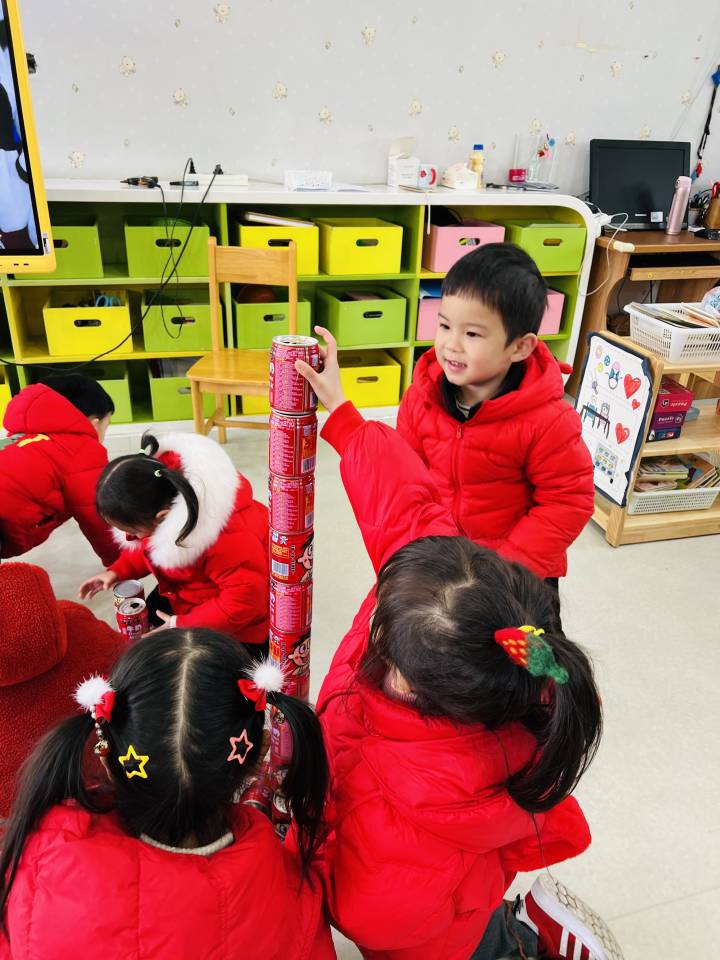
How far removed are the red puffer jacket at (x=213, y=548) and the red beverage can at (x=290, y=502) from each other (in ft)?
1.09

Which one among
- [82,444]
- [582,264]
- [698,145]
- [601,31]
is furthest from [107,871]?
[698,145]

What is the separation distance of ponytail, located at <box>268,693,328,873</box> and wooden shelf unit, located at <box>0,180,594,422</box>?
240 centimetres

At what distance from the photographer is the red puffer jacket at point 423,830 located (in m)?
0.74

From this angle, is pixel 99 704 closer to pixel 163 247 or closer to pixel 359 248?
pixel 163 247

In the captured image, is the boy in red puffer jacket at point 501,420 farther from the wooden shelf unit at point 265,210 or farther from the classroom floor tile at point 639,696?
the wooden shelf unit at point 265,210

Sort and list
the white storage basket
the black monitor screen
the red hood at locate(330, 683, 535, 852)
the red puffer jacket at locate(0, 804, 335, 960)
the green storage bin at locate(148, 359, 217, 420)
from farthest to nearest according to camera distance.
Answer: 1. the green storage bin at locate(148, 359, 217, 420)
2. the white storage basket
3. the black monitor screen
4. the red hood at locate(330, 683, 535, 852)
5. the red puffer jacket at locate(0, 804, 335, 960)

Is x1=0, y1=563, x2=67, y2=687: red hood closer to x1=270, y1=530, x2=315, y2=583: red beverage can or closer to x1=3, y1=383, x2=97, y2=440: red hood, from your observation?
x1=270, y1=530, x2=315, y2=583: red beverage can

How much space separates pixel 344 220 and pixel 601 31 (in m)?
1.60

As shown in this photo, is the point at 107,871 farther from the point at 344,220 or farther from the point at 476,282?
the point at 344,220

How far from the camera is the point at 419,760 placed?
75 cm

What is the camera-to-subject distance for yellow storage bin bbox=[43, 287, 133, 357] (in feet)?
8.97

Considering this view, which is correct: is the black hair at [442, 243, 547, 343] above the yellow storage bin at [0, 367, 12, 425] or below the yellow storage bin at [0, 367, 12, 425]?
above

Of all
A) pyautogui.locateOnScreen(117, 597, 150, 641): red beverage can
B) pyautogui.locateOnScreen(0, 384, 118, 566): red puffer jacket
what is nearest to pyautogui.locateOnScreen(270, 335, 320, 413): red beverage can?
pyautogui.locateOnScreen(117, 597, 150, 641): red beverage can

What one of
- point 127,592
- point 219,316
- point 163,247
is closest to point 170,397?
point 219,316
